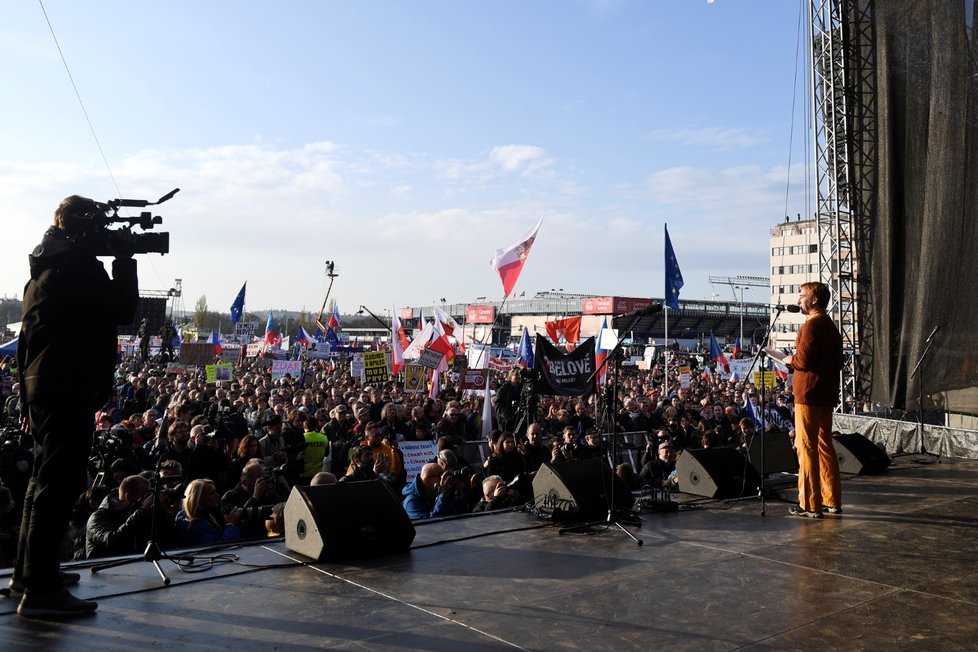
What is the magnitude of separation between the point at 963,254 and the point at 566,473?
7.04 meters

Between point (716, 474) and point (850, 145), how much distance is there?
830 cm

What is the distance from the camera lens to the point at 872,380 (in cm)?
1195

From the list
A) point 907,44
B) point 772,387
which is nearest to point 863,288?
point 907,44

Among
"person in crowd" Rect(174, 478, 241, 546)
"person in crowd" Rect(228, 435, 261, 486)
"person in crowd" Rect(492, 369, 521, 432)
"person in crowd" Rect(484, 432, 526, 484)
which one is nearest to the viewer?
"person in crowd" Rect(174, 478, 241, 546)

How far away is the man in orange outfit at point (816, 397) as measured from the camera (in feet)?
19.7

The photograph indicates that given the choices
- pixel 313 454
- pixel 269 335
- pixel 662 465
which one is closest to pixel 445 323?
pixel 269 335

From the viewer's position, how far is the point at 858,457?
8414mm

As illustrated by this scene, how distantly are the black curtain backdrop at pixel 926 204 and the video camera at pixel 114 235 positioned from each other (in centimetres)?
982

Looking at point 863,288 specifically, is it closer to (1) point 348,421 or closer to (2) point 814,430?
(2) point 814,430

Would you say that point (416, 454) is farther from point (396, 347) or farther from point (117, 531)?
point (396, 347)

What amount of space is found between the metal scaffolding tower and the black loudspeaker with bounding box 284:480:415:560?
34.2ft

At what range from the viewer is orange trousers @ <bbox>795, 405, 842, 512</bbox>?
19.8 ft

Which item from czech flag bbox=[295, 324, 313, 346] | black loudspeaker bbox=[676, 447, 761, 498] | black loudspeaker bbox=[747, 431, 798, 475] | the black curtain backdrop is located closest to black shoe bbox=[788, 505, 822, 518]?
black loudspeaker bbox=[676, 447, 761, 498]

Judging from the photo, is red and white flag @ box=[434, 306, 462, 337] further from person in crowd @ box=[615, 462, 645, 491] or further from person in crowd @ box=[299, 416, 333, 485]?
person in crowd @ box=[615, 462, 645, 491]
